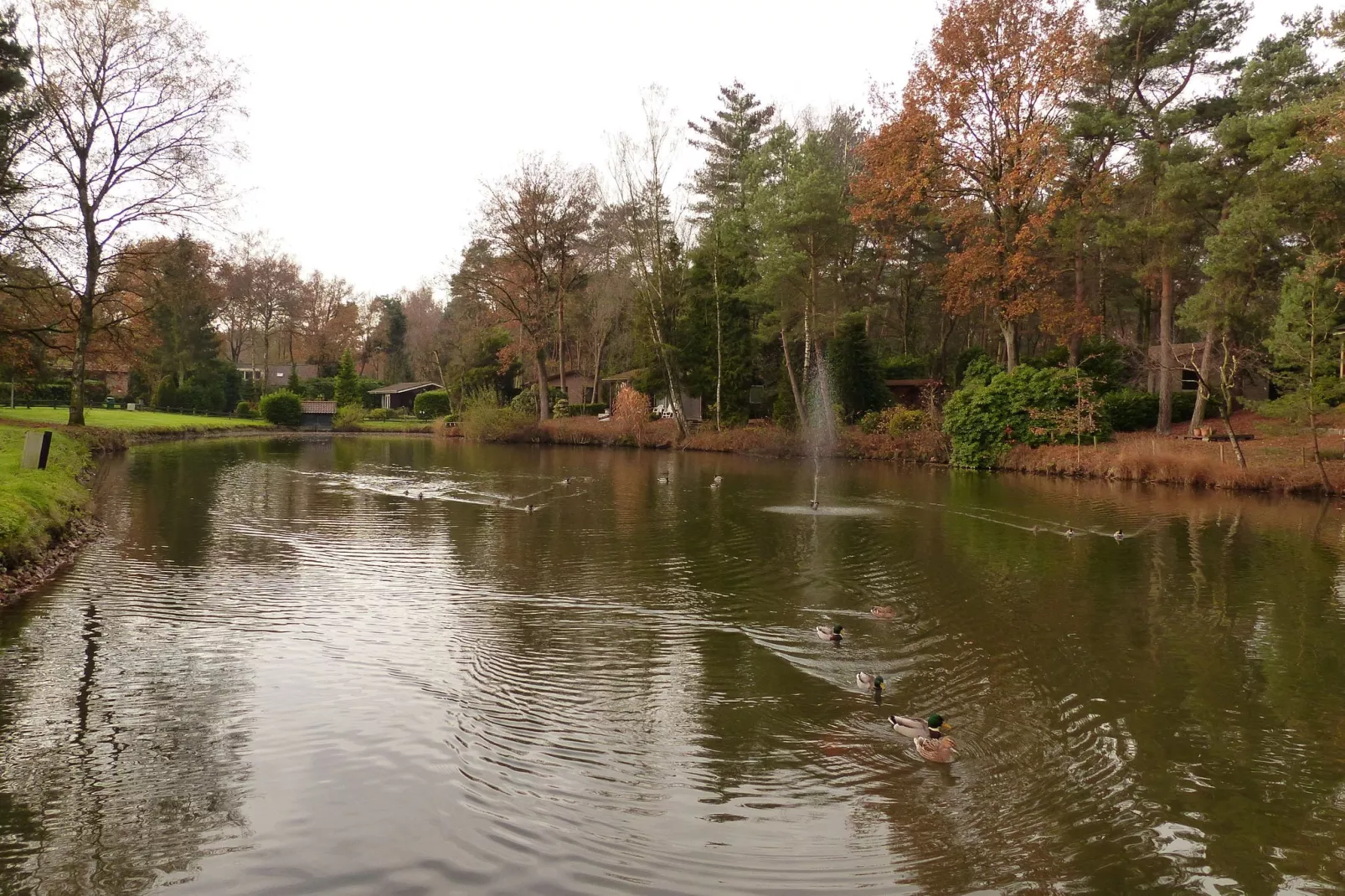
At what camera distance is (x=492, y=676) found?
9.72 metres

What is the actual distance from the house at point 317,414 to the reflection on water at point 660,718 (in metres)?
55.2

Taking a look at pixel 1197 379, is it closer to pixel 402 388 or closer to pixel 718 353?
pixel 718 353

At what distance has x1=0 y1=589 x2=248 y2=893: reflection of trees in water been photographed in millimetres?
5816

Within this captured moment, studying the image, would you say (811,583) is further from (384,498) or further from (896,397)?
(896,397)

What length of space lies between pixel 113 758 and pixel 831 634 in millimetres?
7846

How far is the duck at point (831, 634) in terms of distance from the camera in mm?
11219

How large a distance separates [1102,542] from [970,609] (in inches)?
315

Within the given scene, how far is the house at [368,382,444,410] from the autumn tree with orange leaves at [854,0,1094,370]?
60087 millimetres

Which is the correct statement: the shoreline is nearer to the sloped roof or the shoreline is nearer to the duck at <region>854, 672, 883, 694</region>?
the duck at <region>854, 672, 883, 694</region>

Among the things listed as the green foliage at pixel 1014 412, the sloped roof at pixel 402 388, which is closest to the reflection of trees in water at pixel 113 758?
the green foliage at pixel 1014 412

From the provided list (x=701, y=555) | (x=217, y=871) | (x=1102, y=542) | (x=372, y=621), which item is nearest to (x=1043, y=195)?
(x=1102, y=542)

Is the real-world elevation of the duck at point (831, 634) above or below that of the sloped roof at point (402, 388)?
below

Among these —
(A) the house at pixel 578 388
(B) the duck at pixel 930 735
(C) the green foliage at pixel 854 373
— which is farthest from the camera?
(A) the house at pixel 578 388

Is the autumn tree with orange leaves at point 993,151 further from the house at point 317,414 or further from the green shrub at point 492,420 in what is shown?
the house at point 317,414
